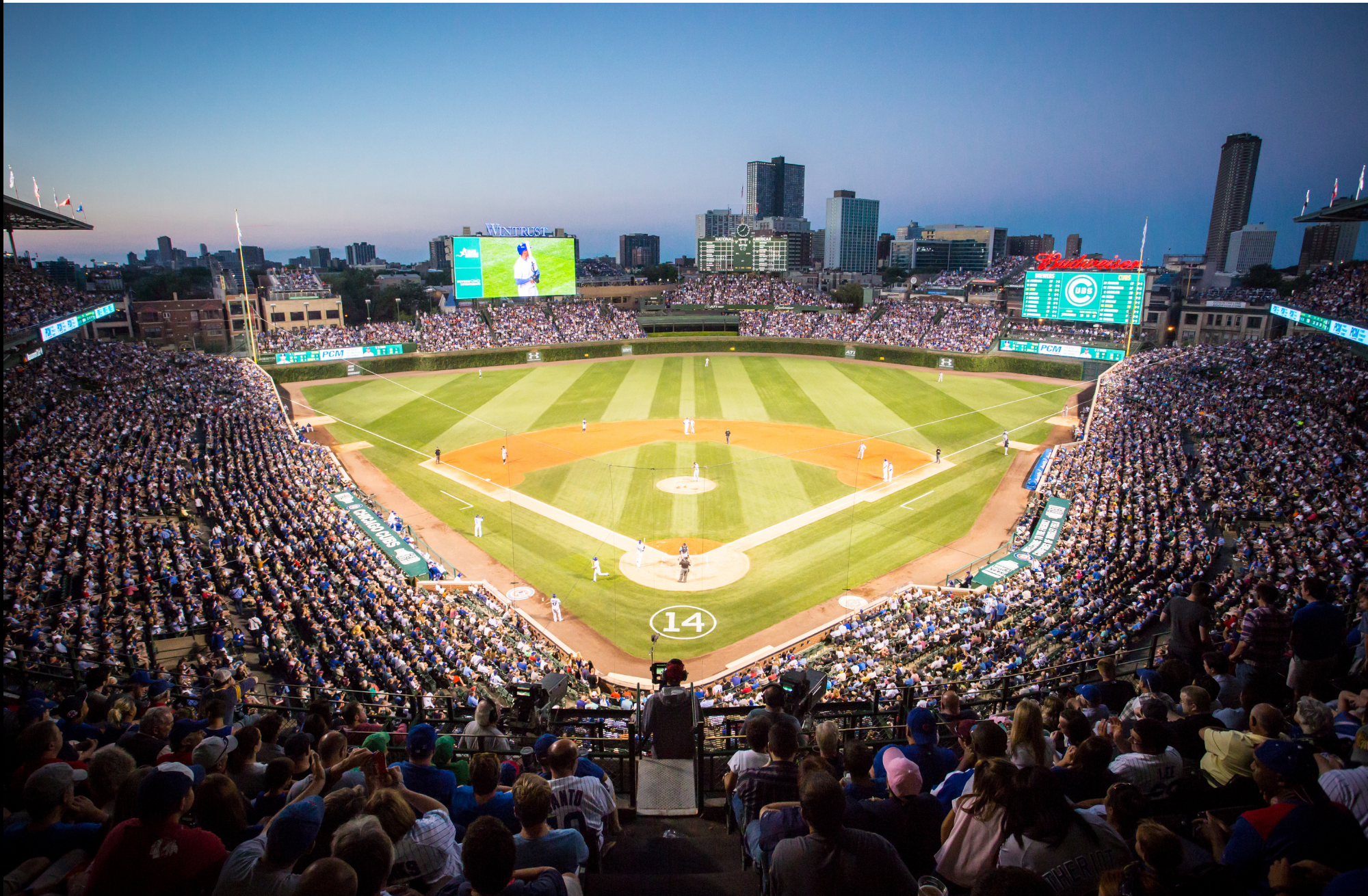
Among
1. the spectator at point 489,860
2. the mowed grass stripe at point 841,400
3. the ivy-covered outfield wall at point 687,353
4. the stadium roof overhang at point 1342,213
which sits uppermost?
the stadium roof overhang at point 1342,213

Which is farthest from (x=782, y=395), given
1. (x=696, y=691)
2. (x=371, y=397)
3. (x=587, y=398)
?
(x=696, y=691)

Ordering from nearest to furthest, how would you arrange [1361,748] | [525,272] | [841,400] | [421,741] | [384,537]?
[1361,748], [421,741], [384,537], [841,400], [525,272]

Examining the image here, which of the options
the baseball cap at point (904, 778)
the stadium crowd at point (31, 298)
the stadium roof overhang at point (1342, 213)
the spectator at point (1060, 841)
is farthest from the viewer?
the stadium crowd at point (31, 298)

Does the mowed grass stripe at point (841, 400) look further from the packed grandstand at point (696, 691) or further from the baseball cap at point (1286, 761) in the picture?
the baseball cap at point (1286, 761)

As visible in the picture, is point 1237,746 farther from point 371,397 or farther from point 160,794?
point 371,397

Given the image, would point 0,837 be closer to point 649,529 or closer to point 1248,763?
point 1248,763

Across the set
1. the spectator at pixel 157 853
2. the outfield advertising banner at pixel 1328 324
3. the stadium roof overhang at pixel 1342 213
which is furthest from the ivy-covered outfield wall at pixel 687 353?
the spectator at pixel 157 853

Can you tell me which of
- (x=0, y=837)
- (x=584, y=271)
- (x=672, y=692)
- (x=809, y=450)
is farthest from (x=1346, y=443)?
(x=584, y=271)
